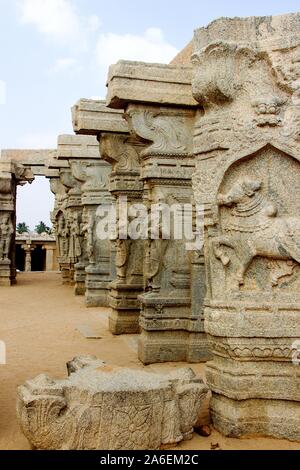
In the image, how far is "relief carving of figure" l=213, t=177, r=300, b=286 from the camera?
4184mm

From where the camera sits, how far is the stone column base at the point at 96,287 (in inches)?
486

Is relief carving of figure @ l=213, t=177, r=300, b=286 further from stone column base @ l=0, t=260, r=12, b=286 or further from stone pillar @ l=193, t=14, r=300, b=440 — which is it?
stone column base @ l=0, t=260, r=12, b=286

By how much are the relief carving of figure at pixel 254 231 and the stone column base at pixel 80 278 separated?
1082 cm

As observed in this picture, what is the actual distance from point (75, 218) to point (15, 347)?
8.12 m

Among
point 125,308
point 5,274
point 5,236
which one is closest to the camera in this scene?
point 125,308

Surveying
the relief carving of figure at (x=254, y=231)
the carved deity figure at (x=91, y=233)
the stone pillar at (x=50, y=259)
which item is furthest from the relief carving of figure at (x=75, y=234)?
the stone pillar at (x=50, y=259)

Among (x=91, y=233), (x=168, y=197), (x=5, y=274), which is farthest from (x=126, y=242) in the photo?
(x=5, y=274)

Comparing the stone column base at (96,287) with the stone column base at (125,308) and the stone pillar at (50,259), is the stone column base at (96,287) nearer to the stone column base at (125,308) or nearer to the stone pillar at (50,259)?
the stone column base at (125,308)

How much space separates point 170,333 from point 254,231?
3.27m

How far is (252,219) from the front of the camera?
14.2ft

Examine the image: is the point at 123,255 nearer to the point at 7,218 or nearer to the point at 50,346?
the point at 50,346

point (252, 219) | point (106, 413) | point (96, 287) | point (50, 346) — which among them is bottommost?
point (50, 346)
